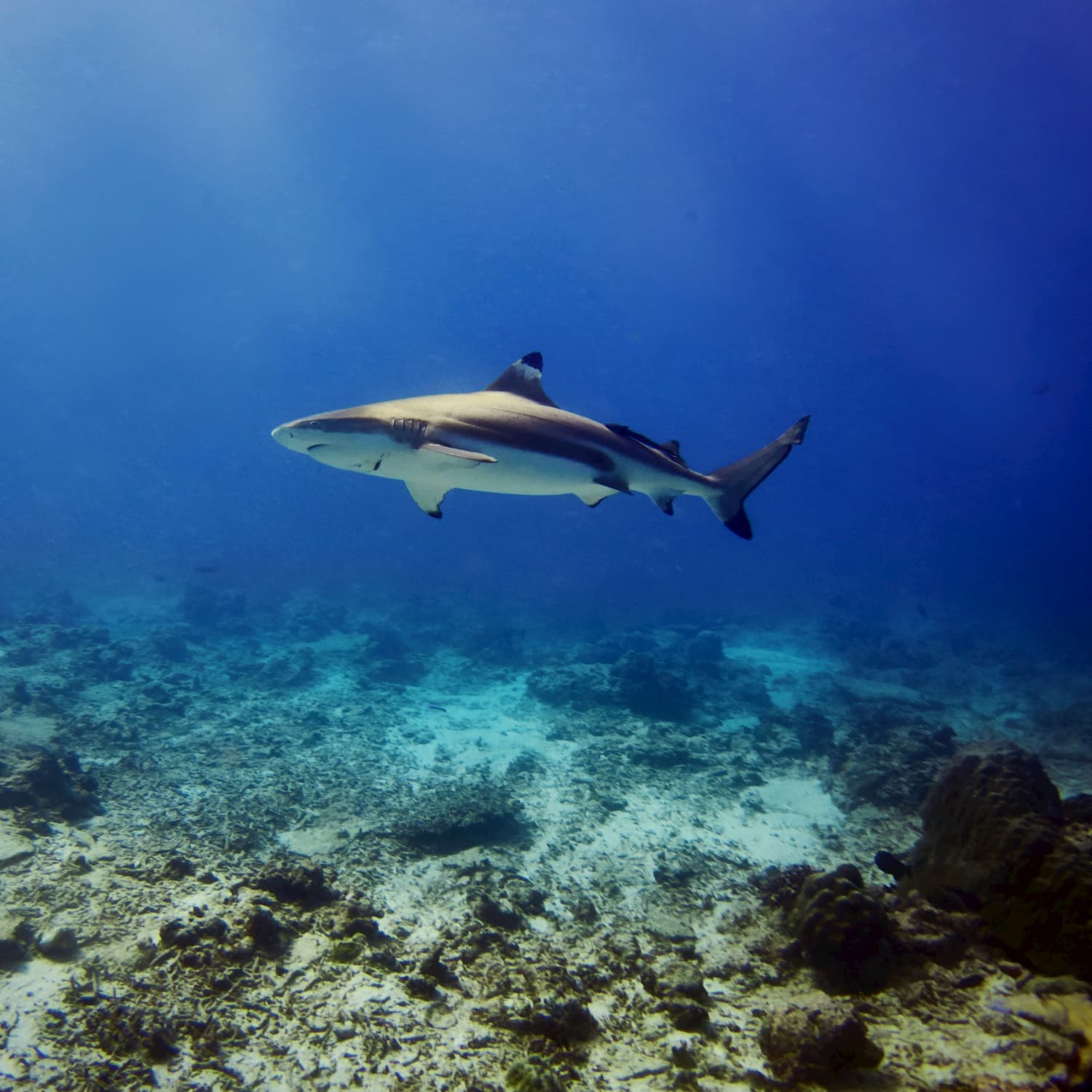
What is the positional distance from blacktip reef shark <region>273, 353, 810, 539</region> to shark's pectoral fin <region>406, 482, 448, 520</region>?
0.06 feet

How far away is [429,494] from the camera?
634cm

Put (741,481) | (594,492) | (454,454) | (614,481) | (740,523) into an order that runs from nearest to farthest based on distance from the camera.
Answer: (454,454)
(614,481)
(594,492)
(741,481)
(740,523)

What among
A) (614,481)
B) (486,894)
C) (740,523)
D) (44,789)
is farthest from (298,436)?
(44,789)

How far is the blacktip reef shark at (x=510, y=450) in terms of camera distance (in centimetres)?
491

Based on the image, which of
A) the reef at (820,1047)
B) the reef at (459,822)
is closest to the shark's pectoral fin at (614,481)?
the reef at (820,1047)

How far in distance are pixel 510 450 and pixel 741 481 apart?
319 cm

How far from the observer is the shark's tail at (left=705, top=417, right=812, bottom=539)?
6.74 metres

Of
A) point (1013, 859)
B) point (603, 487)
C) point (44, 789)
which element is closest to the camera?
point (1013, 859)

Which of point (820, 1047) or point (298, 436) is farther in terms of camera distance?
point (298, 436)

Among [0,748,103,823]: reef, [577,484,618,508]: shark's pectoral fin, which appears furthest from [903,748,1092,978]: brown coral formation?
[0,748,103,823]: reef

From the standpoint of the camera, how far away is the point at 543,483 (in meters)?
5.95

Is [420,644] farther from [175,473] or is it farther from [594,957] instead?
[175,473]

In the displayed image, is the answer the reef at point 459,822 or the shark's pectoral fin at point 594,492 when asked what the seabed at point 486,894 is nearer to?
the reef at point 459,822

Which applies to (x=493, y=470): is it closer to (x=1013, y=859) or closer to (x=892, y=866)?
(x=1013, y=859)
